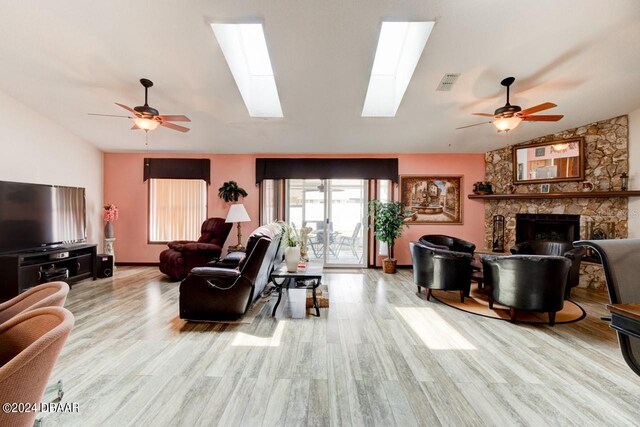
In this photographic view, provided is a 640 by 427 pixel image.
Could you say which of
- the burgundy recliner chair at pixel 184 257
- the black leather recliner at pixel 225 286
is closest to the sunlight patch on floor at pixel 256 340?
the black leather recliner at pixel 225 286

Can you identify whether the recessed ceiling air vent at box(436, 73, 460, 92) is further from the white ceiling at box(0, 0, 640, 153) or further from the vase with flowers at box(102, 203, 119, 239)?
the vase with flowers at box(102, 203, 119, 239)

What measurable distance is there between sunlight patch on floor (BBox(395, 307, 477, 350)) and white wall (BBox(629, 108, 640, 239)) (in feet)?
11.6

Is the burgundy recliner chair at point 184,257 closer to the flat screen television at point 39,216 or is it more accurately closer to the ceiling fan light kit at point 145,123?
the flat screen television at point 39,216

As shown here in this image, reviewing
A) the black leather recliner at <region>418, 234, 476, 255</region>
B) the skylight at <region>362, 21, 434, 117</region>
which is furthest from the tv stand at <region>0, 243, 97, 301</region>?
the black leather recliner at <region>418, 234, 476, 255</region>

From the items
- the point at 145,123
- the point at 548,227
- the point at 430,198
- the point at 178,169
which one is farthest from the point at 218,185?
the point at 548,227

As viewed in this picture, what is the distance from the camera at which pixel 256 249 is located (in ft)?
9.61

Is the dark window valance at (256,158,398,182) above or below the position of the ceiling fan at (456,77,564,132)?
below

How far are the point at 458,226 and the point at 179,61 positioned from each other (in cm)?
570

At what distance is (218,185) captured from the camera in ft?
19.4

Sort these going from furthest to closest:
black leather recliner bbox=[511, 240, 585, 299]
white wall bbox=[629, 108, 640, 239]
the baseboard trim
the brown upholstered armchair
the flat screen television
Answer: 1. the baseboard trim
2. white wall bbox=[629, 108, 640, 239]
3. black leather recliner bbox=[511, 240, 585, 299]
4. the flat screen television
5. the brown upholstered armchair

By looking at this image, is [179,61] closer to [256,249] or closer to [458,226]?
[256,249]

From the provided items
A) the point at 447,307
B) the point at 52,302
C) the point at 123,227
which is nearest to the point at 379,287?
the point at 447,307

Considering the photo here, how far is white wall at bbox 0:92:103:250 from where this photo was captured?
3.95 metres

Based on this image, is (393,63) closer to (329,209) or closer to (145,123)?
(329,209)
